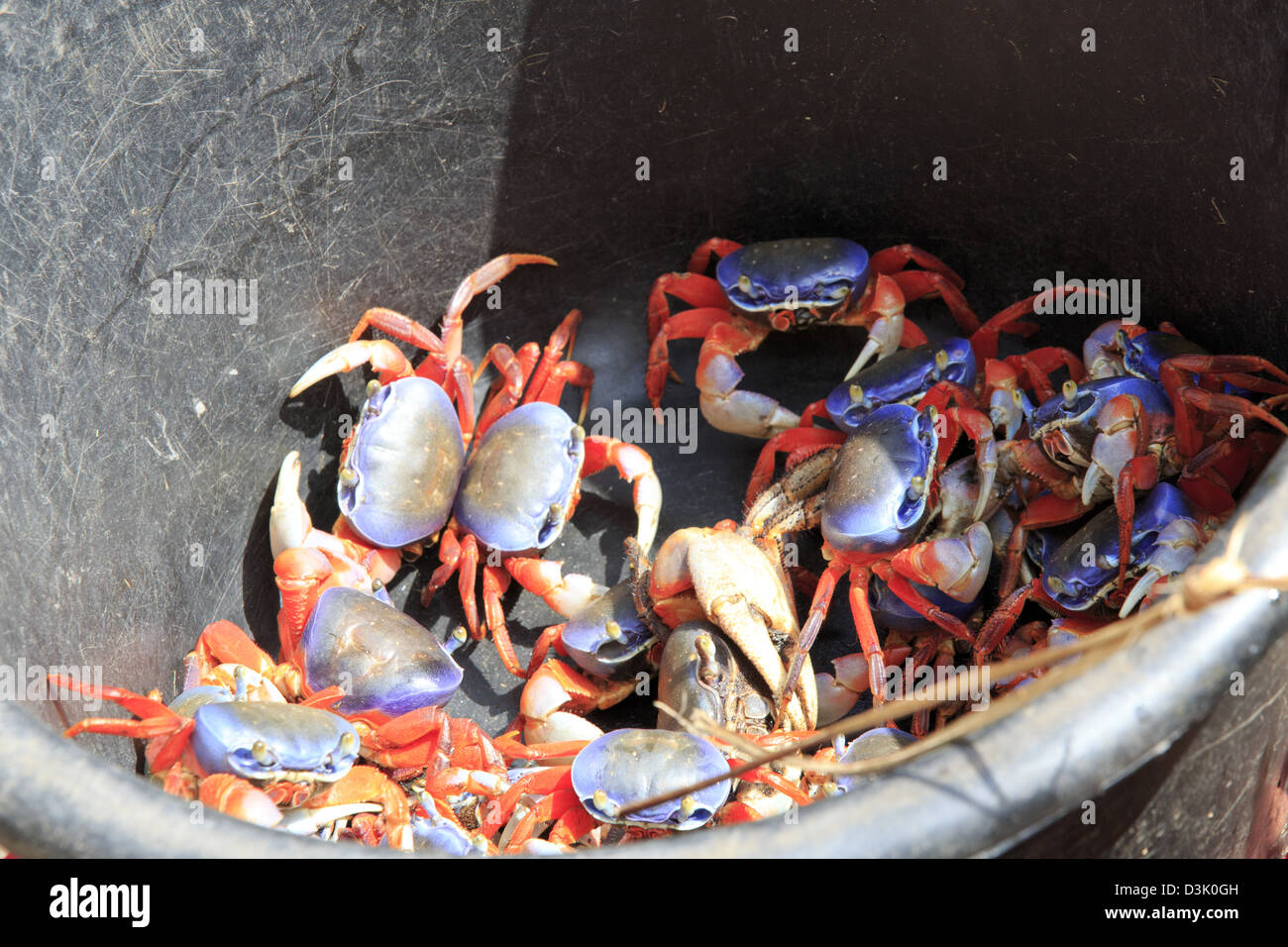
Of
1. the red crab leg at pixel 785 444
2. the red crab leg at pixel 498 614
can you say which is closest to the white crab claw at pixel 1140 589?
the red crab leg at pixel 785 444

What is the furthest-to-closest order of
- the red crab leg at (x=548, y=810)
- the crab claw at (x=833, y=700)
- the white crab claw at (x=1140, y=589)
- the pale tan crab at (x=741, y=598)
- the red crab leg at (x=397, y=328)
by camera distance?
the red crab leg at (x=397, y=328), the crab claw at (x=833, y=700), the pale tan crab at (x=741, y=598), the red crab leg at (x=548, y=810), the white crab claw at (x=1140, y=589)

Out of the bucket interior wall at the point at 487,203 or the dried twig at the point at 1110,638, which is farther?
the bucket interior wall at the point at 487,203

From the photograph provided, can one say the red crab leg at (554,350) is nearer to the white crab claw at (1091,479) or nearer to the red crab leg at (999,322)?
the red crab leg at (999,322)

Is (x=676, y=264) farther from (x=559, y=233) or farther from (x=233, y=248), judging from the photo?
(x=233, y=248)

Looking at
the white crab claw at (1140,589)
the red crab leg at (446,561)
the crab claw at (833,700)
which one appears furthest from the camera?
the red crab leg at (446,561)

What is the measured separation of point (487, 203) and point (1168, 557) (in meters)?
1.68

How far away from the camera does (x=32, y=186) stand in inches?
77.2

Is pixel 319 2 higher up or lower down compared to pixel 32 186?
higher up

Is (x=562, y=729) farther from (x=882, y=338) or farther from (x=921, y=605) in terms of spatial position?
(x=882, y=338)

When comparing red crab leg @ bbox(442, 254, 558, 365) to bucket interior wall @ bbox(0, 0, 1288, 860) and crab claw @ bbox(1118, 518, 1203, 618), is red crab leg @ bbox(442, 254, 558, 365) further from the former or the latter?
crab claw @ bbox(1118, 518, 1203, 618)

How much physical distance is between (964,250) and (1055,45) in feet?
1.77

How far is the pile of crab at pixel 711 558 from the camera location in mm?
1893
